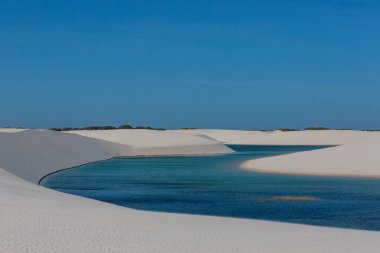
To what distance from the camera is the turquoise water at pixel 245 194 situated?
16.5 meters

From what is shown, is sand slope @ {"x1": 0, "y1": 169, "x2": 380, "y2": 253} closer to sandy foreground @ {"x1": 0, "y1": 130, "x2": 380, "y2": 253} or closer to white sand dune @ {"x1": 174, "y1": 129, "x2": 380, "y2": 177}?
sandy foreground @ {"x1": 0, "y1": 130, "x2": 380, "y2": 253}

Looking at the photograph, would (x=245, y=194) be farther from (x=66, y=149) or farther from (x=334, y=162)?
(x=66, y=149)

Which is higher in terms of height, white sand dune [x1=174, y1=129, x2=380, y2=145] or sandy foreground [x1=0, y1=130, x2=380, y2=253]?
white sand dune [x1=174, y1=129, x2=380, y2=145]

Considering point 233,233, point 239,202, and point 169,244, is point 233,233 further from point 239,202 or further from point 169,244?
point 239,202

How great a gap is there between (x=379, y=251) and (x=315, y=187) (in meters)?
15.2

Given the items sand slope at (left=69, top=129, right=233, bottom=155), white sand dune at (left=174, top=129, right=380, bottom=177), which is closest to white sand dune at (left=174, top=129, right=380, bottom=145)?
sand slope at (left=69, top=129, right=233, bottom=155)

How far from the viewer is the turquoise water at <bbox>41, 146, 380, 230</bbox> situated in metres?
16.5

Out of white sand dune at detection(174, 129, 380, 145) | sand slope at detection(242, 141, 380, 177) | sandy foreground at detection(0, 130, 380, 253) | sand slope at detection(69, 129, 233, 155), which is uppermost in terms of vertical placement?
white sand dune at detection(174, 129, 380, 145)

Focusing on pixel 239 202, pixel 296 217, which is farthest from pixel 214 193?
pixel 296 217

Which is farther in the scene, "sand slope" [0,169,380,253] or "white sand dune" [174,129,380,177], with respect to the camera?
"white sand dune" [174,129,380,177]

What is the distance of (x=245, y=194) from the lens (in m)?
22.0

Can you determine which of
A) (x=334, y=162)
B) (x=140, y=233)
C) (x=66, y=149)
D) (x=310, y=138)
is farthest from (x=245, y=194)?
(x=310, y=138)

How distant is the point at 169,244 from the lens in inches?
366

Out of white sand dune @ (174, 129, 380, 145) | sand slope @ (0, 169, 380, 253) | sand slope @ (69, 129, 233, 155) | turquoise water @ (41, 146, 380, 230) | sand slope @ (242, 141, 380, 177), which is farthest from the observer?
white sand dune @ (174, 129, 380, 145)
